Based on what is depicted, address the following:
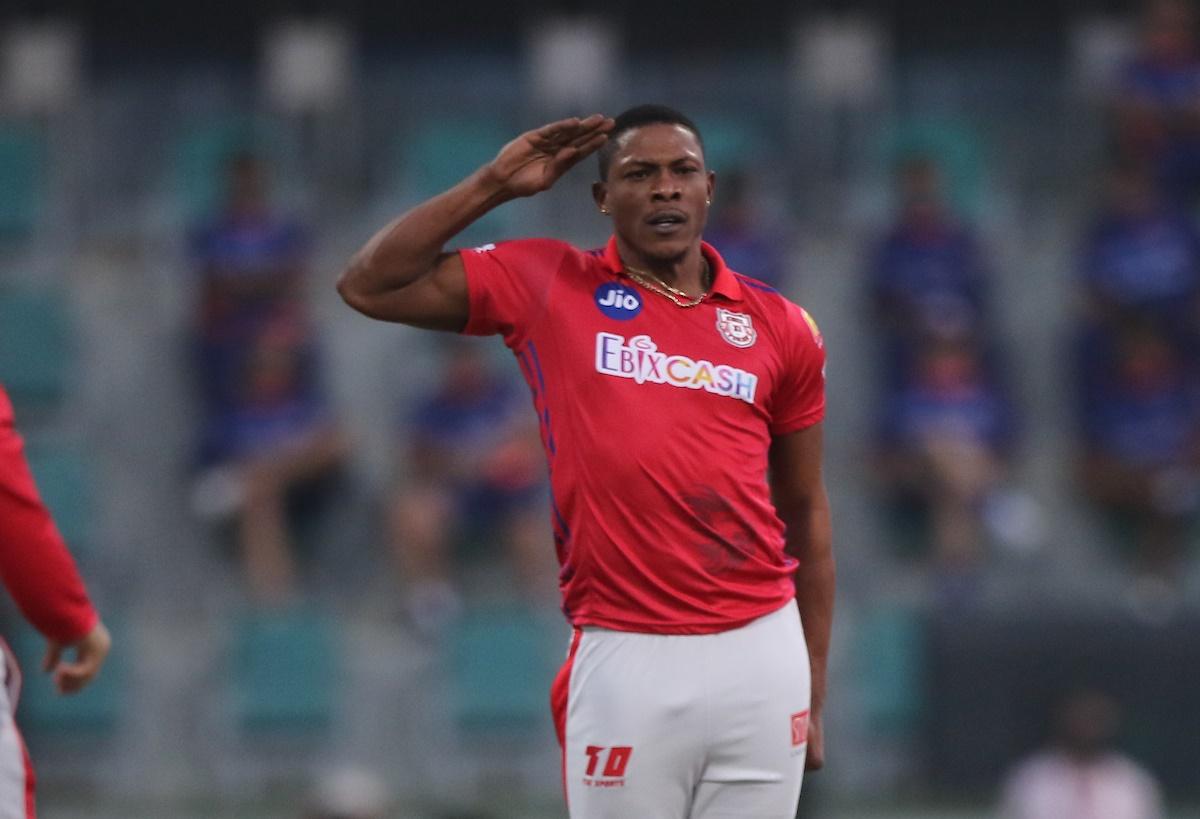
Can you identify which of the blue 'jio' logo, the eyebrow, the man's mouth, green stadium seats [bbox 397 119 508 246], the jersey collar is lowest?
the blue 'jio' logo

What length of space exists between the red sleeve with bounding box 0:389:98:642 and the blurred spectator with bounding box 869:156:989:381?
21.7 ft

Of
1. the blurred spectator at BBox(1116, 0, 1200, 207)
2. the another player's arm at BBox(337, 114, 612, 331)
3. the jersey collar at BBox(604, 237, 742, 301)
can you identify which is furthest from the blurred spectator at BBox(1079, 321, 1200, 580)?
the another player's arm at BBox(337, 114, 612, 331)

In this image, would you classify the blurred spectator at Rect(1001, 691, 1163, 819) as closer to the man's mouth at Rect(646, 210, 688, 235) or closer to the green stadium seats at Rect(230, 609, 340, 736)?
the green stadium seats at Rect(230, 609, 340, 736)

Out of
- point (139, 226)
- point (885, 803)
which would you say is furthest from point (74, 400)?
point (885, 803)

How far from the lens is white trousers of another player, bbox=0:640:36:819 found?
3742 millimetres

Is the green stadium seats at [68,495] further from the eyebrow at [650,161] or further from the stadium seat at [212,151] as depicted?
the eyebrow at [650,161]

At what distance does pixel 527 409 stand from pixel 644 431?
6190 millimetres

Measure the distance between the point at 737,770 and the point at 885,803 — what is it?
18.8 ft

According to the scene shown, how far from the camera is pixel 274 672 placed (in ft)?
31.4

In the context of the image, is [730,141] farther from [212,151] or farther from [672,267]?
[672,267]

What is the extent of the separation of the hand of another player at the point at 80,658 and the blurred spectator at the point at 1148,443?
269 inches

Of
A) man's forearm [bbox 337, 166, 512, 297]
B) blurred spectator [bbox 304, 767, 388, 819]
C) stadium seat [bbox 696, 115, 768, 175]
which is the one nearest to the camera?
man's forearm [bbox 337, 166, 512, 297]

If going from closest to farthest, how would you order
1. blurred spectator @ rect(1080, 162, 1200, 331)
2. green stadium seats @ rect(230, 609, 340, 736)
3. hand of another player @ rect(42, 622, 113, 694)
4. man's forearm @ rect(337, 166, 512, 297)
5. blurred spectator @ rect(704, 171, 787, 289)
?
1. man's forearm @ rect(337, 166, 512, 297)
2. hand of another player @ rect(42, 622, 113, 694)
3. green stadium seats @ rect(230, 609, 340, 736)
4. blurred spectator @ rect(704, 171, 787, 289)
5. blurred spectator @ rect(1080, 162, 1200, 331)

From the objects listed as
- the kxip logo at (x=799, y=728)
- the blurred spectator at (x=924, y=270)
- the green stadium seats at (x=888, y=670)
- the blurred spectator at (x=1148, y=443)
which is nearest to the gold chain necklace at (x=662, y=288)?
the kxip logo at (x=799, y=728)
